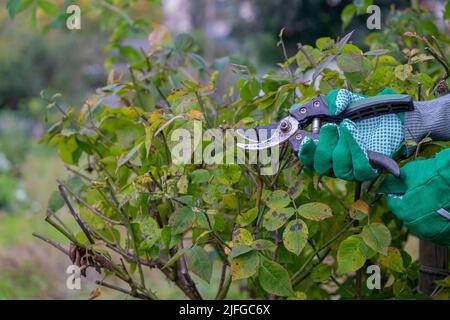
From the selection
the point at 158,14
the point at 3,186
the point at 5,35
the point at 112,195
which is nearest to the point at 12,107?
the point at 5,35

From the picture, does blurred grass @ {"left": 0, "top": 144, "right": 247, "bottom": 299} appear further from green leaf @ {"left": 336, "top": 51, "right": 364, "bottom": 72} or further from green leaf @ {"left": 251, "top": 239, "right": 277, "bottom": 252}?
green leaf @ {"left": 336, "top": 51, "right": 364, "bottom": 72}

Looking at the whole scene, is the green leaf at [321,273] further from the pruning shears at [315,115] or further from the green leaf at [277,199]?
the pruning shears at [315,115]

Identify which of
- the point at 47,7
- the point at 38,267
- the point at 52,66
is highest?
the point at 52,66

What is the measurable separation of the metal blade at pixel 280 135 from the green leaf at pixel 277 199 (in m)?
0.13

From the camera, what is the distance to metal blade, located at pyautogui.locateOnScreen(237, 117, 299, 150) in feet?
3.92

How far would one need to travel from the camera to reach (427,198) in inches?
42.6

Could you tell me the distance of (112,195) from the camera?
4.58 ft

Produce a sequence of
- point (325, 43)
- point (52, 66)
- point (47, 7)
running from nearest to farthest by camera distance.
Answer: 1. point (325, 43)
2. point (47, 7)
3. point (52, 66)

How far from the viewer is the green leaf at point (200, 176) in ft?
4.30

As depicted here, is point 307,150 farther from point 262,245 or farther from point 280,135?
point 262,245

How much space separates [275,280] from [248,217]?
0.15m

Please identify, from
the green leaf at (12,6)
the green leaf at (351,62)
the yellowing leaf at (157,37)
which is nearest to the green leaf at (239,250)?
the green leaf at (351,62)

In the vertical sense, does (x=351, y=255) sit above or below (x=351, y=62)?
below

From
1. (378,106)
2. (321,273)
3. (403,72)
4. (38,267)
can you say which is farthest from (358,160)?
(38,267)
